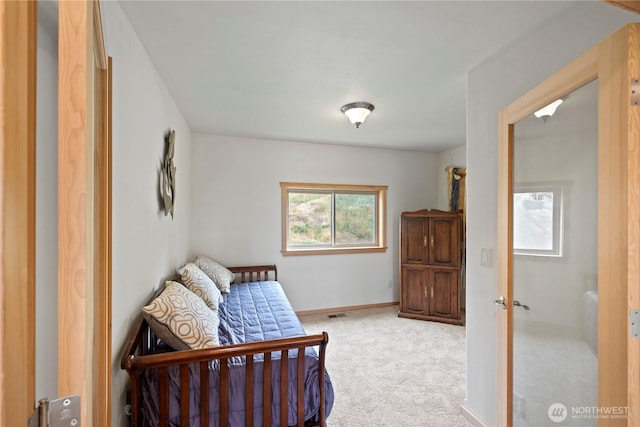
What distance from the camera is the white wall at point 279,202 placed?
3766 millimetres

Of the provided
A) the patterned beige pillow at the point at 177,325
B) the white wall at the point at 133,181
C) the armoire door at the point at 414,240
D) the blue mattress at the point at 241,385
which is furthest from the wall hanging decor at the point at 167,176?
the armoire door at the point at 414,240

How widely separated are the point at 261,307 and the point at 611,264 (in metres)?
2.41

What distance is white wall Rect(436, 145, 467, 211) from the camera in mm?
4336

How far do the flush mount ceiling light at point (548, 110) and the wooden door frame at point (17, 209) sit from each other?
5.79 ft

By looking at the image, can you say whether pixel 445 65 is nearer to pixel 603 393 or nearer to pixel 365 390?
pixel 603 393

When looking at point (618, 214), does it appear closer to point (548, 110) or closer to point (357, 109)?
point (548, 110)

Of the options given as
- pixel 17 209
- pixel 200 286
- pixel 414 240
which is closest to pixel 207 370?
pixel 200 286

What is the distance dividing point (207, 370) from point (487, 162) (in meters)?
2.05

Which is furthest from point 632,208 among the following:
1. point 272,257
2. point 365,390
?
point 272,257

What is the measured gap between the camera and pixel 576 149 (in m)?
1.25

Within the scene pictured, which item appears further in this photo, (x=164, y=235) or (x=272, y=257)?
(x=272, y=257)

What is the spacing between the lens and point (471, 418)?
1940 mm

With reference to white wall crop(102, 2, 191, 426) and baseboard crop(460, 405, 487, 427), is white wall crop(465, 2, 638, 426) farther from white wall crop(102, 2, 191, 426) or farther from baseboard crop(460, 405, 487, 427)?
white wall crop(102, 2, 191, 426)

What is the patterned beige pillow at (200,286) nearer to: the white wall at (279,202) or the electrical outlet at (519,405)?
the white wall at (279,202)
